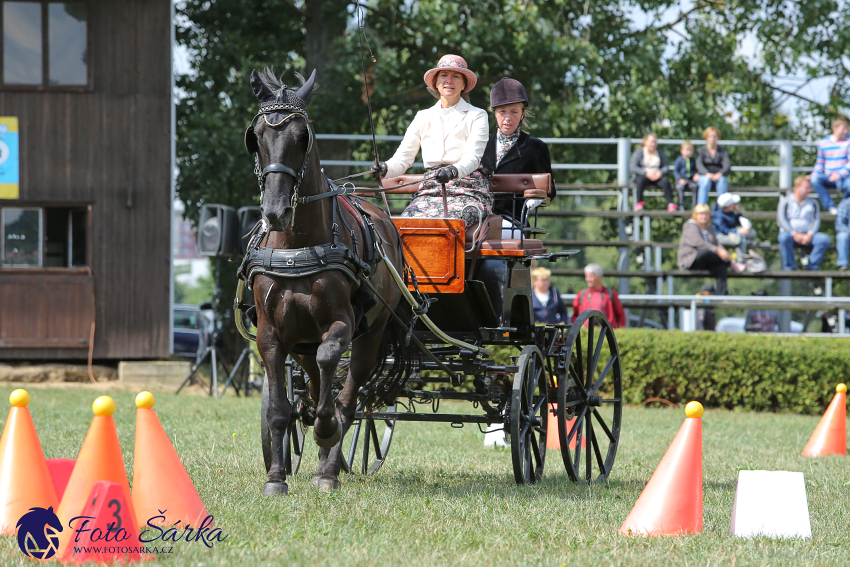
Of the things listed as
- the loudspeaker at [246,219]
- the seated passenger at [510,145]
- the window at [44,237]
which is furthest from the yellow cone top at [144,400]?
the window at [44,237]

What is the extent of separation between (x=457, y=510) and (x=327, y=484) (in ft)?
3.03

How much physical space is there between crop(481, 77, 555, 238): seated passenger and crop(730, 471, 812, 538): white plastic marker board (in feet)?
10.1

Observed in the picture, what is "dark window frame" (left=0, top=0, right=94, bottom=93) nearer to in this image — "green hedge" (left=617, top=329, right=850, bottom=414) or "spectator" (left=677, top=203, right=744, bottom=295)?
"green hedge" (left=617, top=329, right=850, bottom=414)

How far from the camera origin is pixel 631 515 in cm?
476

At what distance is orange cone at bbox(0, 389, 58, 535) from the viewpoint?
4.41 meters

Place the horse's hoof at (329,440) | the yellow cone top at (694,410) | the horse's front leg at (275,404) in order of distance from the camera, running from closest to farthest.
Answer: the yellow cone top at (694,410), the horse's front leg at (275,404), the horse's hoof at (329,440)

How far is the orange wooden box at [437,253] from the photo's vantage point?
6254mm

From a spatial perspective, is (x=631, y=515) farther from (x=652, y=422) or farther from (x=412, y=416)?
(x=652, y=422)

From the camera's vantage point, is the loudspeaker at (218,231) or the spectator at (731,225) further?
the spectator at (731,225)

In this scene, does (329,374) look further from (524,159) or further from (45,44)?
(45,44)

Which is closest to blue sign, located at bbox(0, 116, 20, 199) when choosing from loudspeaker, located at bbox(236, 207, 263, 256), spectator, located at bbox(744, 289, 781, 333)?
loudspeaker, located at bbox(236, 207, 263, 256)

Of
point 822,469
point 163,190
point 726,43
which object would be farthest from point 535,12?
point 822,469

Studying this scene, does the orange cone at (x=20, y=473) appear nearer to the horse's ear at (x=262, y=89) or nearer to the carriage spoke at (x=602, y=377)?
the horse's ear at (x=262, y=89)

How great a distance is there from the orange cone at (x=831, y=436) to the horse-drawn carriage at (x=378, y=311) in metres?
2.67
